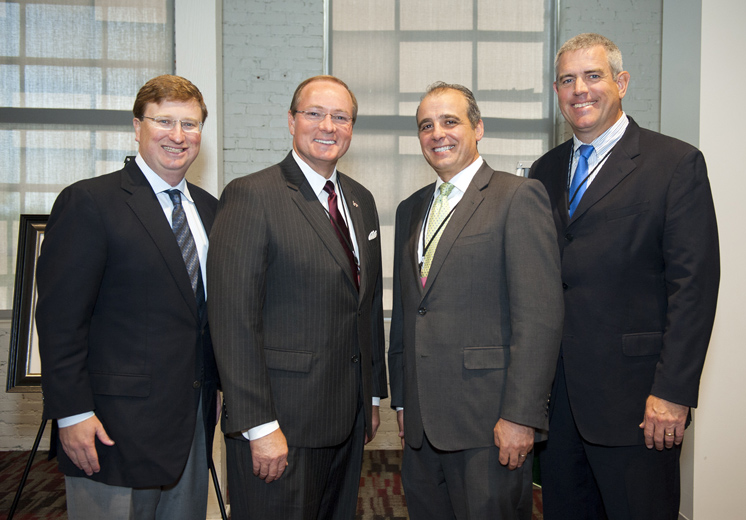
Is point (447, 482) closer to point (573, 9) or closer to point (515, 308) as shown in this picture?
point (515, 308)

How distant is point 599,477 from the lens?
1.92 meters

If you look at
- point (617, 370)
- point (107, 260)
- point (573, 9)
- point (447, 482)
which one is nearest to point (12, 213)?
point (107, 260)

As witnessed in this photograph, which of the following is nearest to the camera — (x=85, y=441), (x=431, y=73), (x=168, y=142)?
(x=85, y=441)

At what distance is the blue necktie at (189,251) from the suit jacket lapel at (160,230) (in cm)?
4

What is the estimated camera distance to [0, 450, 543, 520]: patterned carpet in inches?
132

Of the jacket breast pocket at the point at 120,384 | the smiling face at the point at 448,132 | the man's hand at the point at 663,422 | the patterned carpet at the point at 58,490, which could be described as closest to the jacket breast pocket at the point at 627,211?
the smiling face at the point at 448,132

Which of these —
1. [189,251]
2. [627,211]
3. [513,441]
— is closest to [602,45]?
[627,211]

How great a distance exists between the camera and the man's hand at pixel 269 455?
1653mm

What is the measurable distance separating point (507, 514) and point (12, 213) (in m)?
4.68

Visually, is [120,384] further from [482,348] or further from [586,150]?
[586,150]

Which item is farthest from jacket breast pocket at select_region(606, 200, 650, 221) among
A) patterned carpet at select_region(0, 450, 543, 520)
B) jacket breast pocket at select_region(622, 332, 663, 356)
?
patterned carpet at select_region(0, 450, 543, 520)

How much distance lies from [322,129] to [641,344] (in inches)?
53.0

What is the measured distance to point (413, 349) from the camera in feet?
6.21

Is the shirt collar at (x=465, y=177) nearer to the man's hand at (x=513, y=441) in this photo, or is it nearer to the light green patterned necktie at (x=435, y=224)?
the light green patterned necktie at (x=435, y=224)
